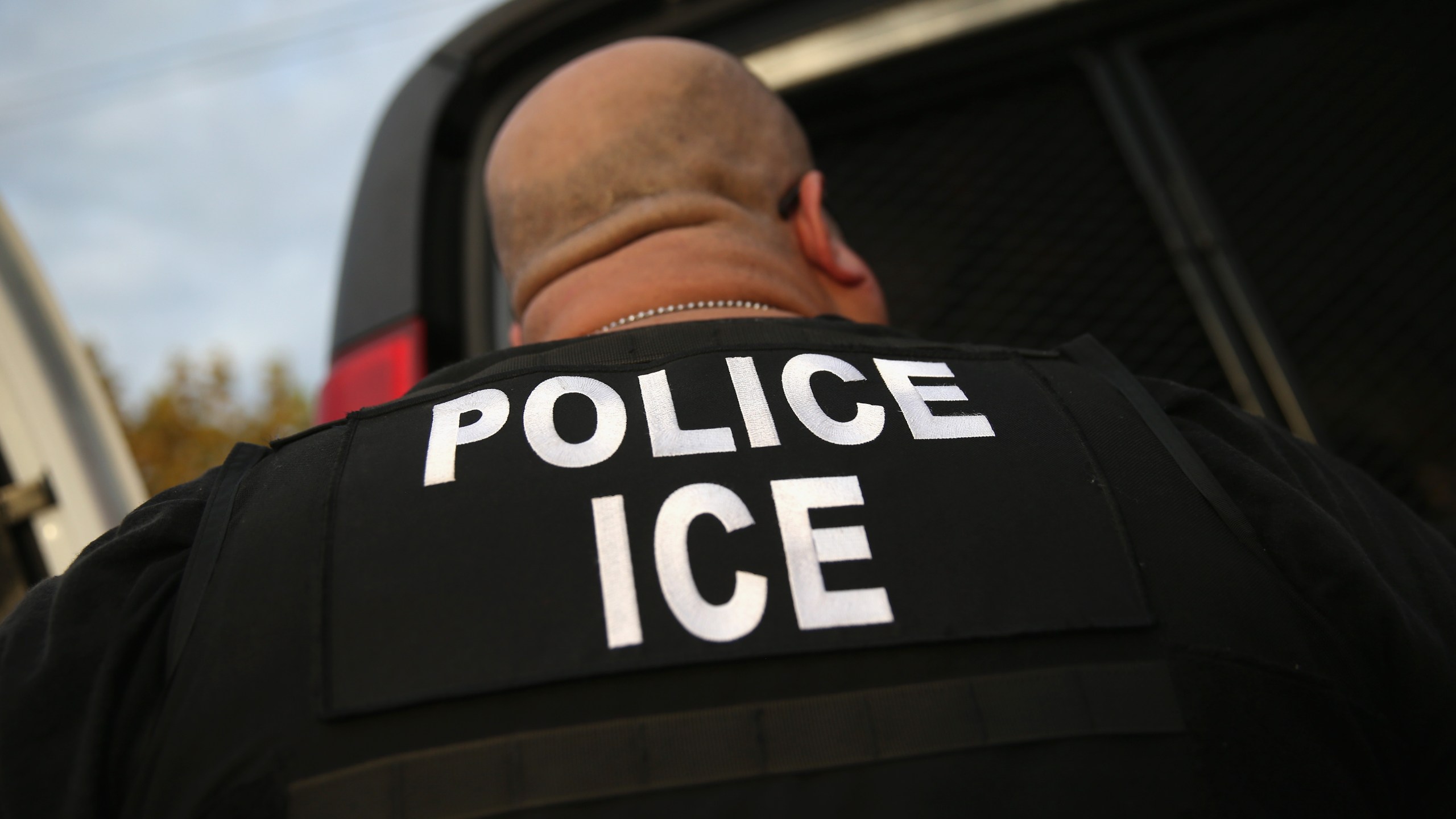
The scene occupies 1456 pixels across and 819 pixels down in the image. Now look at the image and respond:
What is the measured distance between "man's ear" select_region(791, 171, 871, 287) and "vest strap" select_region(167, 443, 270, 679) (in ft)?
2.96

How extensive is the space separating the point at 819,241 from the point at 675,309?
340 millimetres

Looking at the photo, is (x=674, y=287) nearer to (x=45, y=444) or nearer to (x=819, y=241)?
(x=819, y=241)

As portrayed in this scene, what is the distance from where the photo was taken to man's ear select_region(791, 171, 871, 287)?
1.52 metres

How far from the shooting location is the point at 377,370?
1.65 meters

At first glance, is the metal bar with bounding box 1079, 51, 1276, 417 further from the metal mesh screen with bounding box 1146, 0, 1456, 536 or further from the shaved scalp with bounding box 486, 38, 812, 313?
the shaved scalp with bounding box 486, 38, 812, 313

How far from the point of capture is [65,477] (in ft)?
5.65

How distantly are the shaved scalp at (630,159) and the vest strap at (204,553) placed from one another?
2.00 ft

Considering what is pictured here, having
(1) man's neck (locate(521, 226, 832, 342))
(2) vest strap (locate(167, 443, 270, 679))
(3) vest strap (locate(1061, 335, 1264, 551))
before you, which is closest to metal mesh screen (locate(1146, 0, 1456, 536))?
(3) vest strap (locate(1061, 335, 1264, 551))

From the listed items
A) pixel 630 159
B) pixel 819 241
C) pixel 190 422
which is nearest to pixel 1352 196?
pixel 819 241

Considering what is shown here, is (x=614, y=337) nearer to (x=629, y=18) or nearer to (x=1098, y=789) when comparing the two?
(x=1098, y=789)

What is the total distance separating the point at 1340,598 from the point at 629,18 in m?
1.59

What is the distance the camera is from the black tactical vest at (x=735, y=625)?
74 cm

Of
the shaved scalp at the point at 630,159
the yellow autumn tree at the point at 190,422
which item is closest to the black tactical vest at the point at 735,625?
the shaved scalp at the point at 630,159

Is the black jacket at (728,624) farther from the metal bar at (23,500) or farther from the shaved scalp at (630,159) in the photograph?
the metal bar at (23,500)
